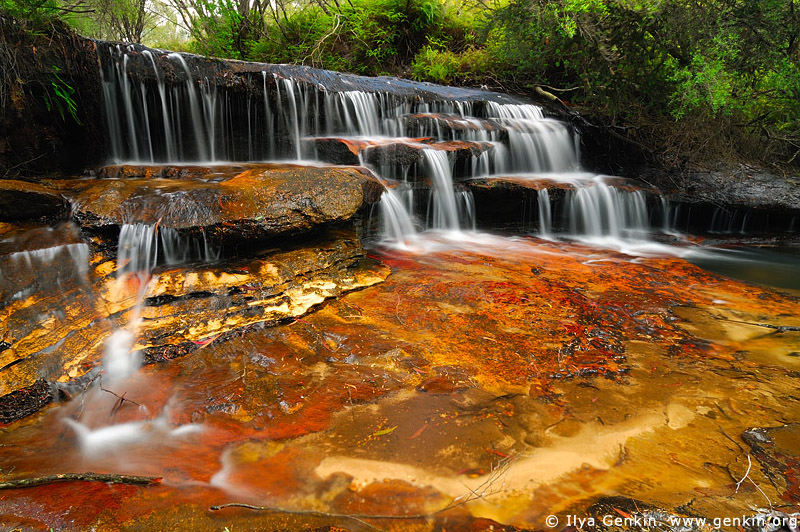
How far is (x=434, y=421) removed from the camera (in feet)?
7.65

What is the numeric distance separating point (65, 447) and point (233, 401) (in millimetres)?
851

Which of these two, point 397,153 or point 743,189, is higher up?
point 397,153

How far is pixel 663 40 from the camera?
746 cm

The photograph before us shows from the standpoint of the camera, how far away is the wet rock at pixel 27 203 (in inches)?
155

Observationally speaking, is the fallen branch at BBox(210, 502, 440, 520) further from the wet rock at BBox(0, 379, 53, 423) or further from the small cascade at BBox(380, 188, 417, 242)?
the small cascade at BBox(380, 188, 417, 242)

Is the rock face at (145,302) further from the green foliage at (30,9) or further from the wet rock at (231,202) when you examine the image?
the green foliage at (30,9)

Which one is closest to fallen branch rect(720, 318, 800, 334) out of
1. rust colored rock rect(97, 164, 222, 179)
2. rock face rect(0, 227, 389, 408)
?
rock face rect(0, 227, 389, 408)

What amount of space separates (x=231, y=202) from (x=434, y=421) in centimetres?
322

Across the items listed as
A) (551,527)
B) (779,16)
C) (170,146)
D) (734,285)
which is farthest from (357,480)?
(779,16)

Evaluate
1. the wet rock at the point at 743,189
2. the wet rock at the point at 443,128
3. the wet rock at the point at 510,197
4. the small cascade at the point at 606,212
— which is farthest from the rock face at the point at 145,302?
the wet rock at the point at 743,189

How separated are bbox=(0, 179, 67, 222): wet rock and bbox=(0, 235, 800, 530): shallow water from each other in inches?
98.2

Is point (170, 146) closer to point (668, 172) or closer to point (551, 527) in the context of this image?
point (551, 527)

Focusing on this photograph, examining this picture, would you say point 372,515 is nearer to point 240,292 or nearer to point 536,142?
point 240,292

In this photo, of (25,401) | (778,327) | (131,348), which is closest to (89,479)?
(25,401)
